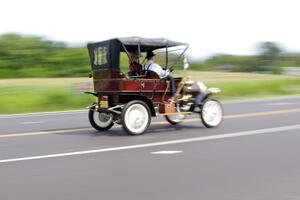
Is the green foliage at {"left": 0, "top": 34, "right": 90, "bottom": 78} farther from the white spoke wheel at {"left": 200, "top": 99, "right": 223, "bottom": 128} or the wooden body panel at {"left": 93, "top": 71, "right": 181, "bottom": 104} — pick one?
the wooden body panel at {"left": 93, "top": 71, "right": 181, "bottom": 104}

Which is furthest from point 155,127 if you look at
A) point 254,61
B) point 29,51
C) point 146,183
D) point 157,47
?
point 254,61

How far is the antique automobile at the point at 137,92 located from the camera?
42.4 feet

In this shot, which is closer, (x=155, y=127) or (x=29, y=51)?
(x=155, y=127)

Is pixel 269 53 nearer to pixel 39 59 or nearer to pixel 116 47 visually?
pixel 39 59

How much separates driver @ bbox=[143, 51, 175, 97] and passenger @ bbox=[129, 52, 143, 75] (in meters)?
0.13

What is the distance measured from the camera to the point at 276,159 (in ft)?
31.0

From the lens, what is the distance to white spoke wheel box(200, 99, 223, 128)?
14.2 meters

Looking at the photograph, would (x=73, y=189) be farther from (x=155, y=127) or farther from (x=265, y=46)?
(x=265, y=46)

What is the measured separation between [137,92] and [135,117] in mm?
608

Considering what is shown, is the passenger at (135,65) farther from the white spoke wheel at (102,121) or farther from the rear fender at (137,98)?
the white spoke wheel at (102,121)

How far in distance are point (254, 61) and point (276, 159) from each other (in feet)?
212

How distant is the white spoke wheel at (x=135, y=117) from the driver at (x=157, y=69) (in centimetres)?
96

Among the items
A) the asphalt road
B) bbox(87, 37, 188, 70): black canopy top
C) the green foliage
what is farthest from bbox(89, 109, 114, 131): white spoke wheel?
the green foliage

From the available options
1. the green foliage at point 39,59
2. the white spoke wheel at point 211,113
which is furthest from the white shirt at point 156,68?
the green foliage at point 39,59
